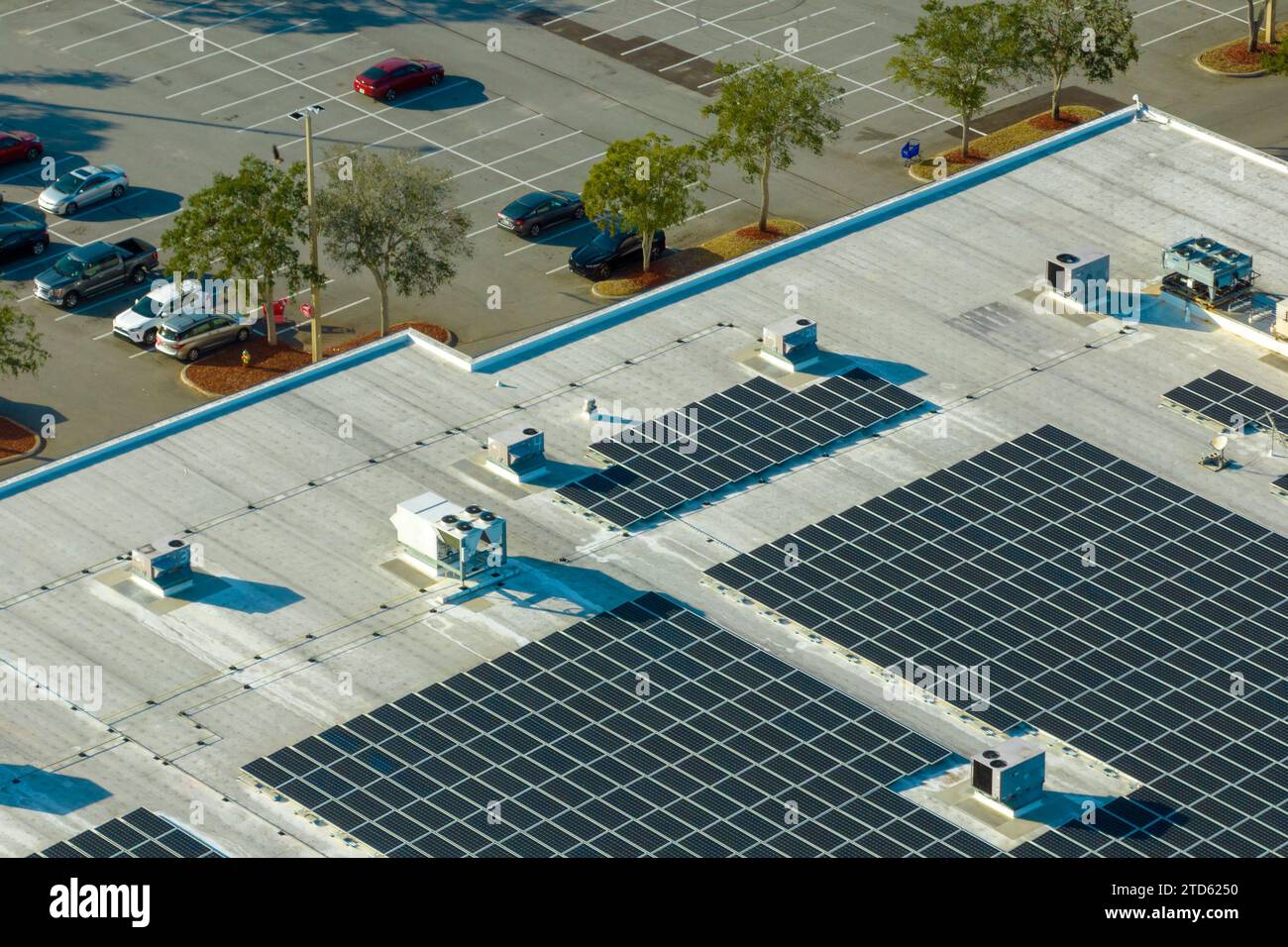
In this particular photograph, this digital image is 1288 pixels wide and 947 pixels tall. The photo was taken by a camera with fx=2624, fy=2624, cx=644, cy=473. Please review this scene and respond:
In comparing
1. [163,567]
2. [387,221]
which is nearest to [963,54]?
[387,221]

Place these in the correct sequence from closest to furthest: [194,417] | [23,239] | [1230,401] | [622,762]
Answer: [622,762] < [194,417] < [1230,401] < [23,239]

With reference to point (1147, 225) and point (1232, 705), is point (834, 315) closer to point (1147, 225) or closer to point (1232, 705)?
point (1147, 225)

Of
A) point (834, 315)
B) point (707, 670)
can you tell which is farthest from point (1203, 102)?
point (707, 670)

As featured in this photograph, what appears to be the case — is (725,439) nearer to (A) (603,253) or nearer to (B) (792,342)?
(B) (792,342)

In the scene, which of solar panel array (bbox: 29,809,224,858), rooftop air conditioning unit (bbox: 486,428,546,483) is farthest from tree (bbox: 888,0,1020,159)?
solar panel array (bbox: 29,809,224,858)

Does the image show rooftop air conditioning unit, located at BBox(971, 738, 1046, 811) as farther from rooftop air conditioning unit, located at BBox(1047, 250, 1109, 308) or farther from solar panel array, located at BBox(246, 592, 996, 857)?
rooftop air conditioning unit, located at BBox(1047, 250, 1109, 308)
